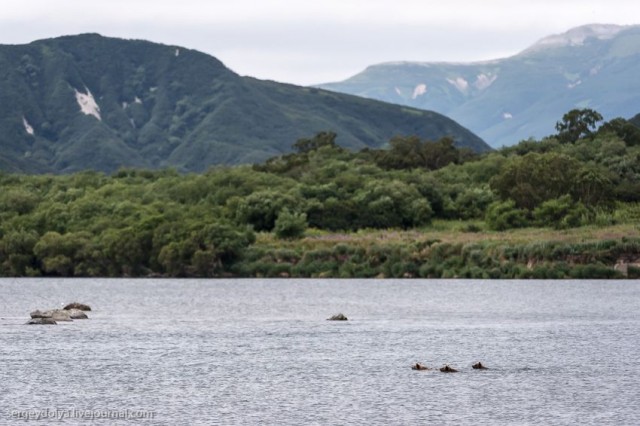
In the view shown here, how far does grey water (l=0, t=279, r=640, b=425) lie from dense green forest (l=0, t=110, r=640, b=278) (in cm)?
2751

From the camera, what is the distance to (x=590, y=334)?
246 feet

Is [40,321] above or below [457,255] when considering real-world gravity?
below

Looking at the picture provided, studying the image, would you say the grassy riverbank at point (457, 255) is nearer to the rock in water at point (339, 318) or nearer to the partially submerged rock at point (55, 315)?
the rock in water at point (339, 318)

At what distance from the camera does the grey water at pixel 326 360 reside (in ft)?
150

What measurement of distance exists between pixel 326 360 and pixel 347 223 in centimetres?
10159

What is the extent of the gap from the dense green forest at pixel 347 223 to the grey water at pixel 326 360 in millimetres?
27511

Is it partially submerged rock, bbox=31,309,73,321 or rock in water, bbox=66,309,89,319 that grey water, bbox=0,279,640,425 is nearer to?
partially submerged rock, bbox=31,309,73,321

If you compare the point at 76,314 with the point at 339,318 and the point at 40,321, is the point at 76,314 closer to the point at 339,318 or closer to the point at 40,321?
the point at 40,321

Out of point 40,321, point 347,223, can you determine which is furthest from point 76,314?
point 347,223

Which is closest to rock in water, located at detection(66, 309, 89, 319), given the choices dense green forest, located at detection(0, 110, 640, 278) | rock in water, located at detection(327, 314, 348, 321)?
rock in water, located at detection(327, 314, 348, 321)

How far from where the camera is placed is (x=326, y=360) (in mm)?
61125

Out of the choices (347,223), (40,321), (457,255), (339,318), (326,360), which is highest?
(347,223)

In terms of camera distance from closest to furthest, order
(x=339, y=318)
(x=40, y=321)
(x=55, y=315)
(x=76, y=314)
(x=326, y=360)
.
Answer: (x=326, y=360) → (x=40, y=321) → (x=55, y=315) → (x=339, y=318) → (x=76, y=314)

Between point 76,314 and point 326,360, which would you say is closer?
point 326,360
